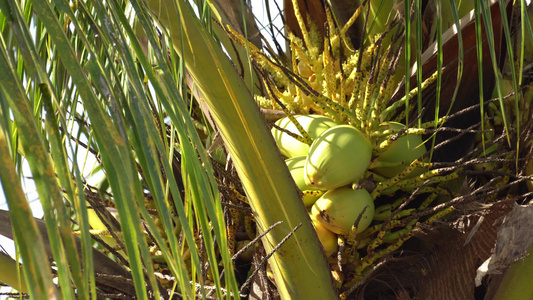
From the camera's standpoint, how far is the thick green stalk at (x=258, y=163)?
0.93 m

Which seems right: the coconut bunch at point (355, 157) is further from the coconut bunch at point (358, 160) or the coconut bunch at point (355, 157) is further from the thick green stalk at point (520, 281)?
the thick green stalk at point (520, 281)

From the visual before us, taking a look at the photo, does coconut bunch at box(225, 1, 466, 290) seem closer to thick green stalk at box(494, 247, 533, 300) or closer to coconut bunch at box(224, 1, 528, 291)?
coconut bunch at box(224, 1, 528, 291)

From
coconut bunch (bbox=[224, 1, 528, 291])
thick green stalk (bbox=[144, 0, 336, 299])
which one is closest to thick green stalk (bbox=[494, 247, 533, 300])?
coconut bunch (bbox=[224, 1, 528, 291])

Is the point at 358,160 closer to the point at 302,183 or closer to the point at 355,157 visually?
the point at 355,157

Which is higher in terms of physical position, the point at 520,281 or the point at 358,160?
the point at 358,160

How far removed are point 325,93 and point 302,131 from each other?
12 cm

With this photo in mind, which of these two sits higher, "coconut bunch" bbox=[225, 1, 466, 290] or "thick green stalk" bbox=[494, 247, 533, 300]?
"coconut bunch" bbox=[225, 1, 466, 290]

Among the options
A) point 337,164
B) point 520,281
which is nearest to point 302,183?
point 337,164

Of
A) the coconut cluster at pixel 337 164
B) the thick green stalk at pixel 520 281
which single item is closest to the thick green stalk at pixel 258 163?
the coconut cluster at pixel 337 164

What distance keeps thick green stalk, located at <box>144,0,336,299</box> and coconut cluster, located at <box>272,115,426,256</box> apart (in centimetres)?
7

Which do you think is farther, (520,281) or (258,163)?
(520,281)

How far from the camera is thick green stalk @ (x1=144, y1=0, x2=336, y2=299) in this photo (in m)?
0.93

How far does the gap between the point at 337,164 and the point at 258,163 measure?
0.15 meters

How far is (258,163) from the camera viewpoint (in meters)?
0.97
